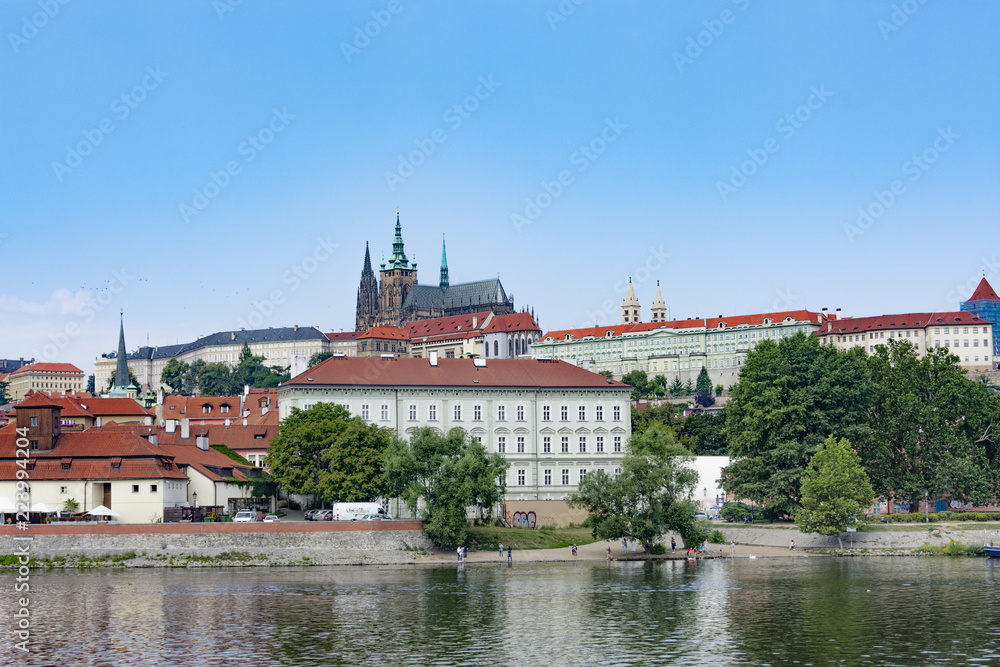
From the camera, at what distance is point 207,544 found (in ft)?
237

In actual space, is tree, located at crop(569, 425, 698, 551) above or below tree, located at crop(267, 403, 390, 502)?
below

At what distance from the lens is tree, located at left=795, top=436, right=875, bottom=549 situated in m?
80.6

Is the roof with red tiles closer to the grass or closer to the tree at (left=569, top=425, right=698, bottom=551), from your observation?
the grass

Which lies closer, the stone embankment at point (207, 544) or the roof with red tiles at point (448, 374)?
the stone embankment at point (207, 544)

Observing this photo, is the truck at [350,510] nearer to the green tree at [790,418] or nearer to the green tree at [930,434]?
the green tree at [790,418]

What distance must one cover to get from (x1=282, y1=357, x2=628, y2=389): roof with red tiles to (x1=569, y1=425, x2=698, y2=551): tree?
2005cm

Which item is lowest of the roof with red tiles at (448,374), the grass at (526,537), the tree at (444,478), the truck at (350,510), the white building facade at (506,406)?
the grass at (526,537)

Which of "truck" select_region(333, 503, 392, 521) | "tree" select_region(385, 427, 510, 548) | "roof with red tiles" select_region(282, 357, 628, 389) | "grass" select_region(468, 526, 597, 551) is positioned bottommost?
"grass" select_region(468, 526, 597, 551)

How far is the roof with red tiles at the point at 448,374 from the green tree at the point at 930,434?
20778mm

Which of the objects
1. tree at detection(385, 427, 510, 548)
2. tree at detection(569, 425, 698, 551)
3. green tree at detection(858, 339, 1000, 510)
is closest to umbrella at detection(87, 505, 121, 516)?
tree at detection(385, 427, 510, 548)

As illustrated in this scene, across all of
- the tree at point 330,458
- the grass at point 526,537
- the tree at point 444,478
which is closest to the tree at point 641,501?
the grass at point 526,537

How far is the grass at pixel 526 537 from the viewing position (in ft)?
260

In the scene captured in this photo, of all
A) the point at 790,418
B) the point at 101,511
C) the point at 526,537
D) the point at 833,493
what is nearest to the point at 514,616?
the point at 526,537

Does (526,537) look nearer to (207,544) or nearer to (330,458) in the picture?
(330,458)
